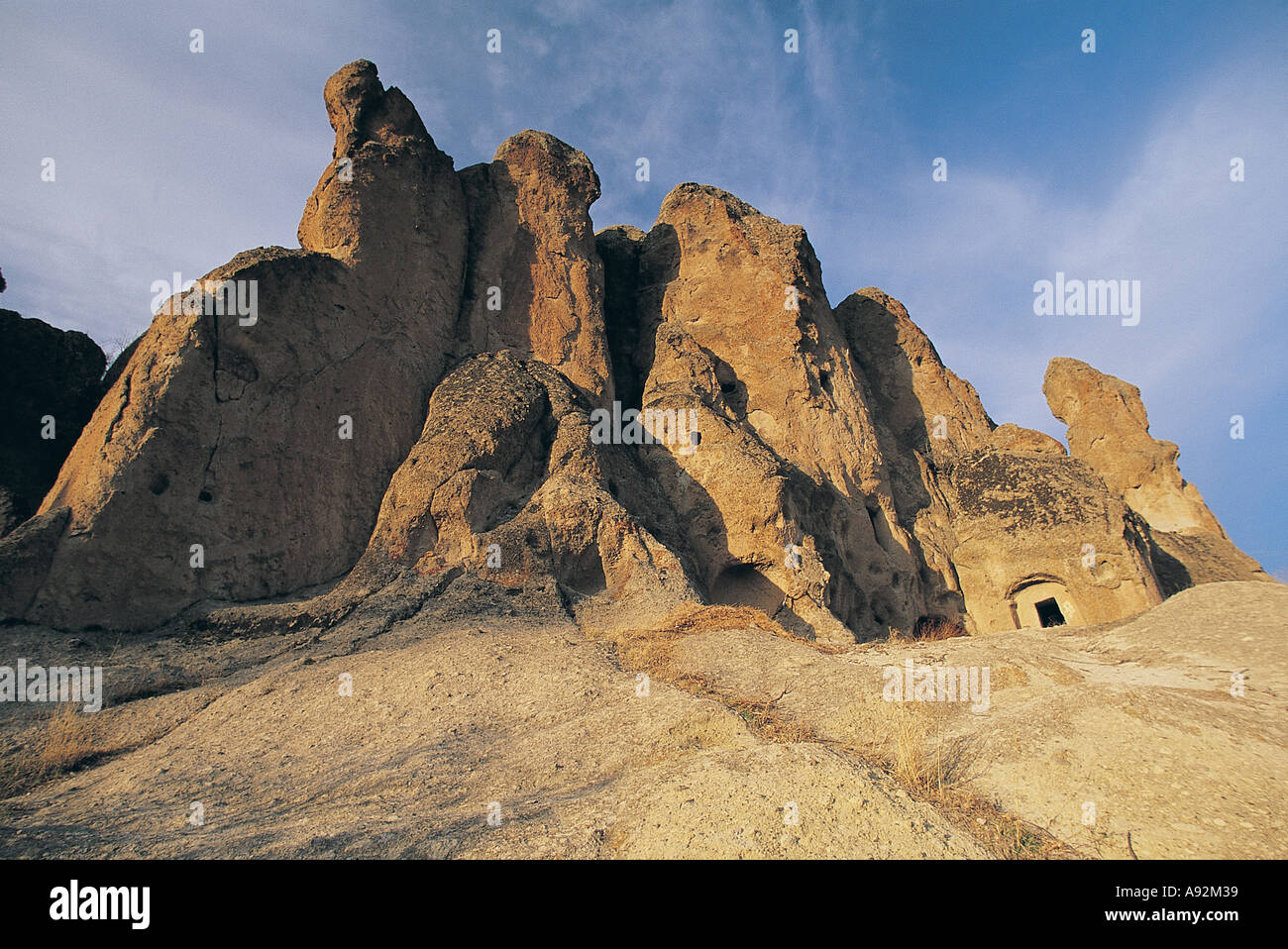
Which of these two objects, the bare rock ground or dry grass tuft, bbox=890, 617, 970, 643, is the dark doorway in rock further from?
the bare rock ground

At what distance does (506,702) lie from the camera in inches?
273

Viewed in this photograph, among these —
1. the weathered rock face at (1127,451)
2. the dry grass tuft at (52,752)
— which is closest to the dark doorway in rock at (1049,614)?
the weathered rock face at (1127,451)

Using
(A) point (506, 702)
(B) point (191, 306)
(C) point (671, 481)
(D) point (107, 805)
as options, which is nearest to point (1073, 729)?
(A) point (506, 702)

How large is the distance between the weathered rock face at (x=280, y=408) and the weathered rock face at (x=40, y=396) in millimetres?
1388

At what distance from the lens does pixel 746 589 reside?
43.4 feet

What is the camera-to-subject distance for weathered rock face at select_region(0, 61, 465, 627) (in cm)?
984

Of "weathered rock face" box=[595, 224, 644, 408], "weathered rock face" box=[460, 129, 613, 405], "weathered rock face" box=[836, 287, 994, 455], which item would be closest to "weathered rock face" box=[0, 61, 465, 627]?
"weathered rock face" box=[460, 129, 613, 405]

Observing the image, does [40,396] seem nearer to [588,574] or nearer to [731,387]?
[588,574]

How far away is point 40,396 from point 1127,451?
1142 inches

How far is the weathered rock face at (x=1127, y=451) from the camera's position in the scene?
872 inches

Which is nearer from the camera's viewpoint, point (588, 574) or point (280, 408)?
point (588, 574)

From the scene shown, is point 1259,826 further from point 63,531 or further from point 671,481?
point 63,531

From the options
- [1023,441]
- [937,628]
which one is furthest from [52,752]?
[1023,441]

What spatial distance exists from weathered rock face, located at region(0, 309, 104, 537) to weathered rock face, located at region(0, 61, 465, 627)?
1.39 metres
